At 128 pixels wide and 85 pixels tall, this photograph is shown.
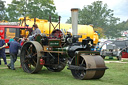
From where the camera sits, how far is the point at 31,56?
30.2 feet

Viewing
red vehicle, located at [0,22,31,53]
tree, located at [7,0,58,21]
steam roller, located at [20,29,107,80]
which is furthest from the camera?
tree, located at [7,0,58,21]

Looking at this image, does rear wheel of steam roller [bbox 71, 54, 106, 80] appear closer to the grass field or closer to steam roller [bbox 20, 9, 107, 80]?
steam roller [bbox 20, 9, 107, 80]

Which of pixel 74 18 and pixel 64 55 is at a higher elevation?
pixel 74 18

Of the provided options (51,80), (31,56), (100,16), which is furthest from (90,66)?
(100,16)

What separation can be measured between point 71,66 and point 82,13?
58.4 m

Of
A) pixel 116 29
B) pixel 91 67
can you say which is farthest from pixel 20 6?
pixel 116 29

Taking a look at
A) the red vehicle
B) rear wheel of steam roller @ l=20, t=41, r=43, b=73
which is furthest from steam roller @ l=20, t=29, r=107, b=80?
the red vehicle

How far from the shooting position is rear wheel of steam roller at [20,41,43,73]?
8720 millimetres

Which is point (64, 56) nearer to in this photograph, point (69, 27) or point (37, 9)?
point (69, 27)

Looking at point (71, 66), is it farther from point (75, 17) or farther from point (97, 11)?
point (97, 11)

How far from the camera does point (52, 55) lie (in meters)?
8.99

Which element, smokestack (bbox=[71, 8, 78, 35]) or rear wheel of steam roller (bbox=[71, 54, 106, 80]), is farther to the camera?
smokestack (bbox=[71, 8, 78, 35])

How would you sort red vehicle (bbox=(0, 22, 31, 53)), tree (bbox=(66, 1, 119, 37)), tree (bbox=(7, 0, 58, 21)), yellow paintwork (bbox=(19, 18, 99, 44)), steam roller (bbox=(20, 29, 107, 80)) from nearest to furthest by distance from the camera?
steam roller (bbox=(20, 29, 107, 80)) < red vehicle (bbox=(0, 22, 31, 53)) < yellow paintwork (bbox=(19, 18, 99, 44)) < tree (bbox=(7, 0, 58, 21)) < tree (bbox=(66, 1, 119, 37))

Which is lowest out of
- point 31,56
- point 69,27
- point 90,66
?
point 90,66
